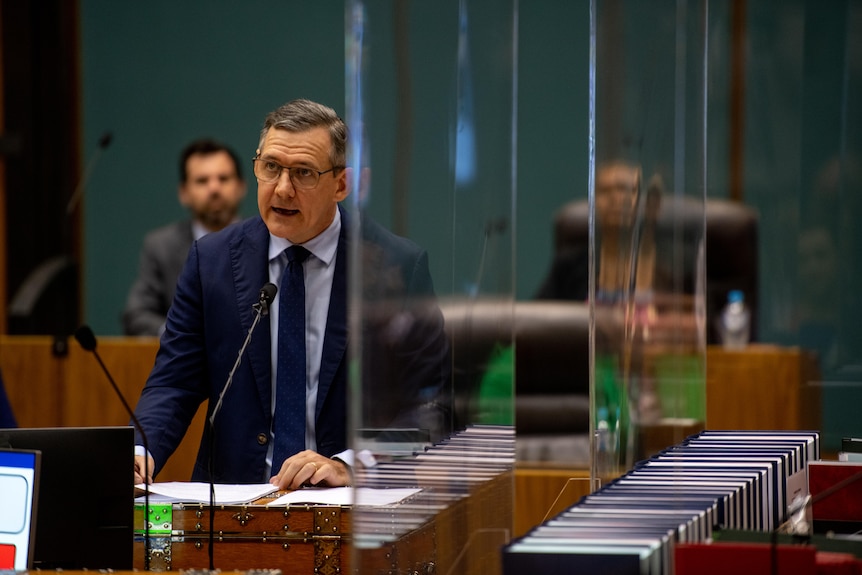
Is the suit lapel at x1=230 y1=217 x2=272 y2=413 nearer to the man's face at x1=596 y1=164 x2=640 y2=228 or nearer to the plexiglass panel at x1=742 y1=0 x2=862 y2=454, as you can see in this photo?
the man's face at x1=596 y1=164 x2=640 y2=228

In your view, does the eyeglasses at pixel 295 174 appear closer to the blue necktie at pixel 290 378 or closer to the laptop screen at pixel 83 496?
the blue necktie at pixel 290 378

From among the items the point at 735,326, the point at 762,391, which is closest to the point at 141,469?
the point at 762,391

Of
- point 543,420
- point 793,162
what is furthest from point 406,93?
point 793,162

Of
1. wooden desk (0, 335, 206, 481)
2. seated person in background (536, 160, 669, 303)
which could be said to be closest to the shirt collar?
seated person in background (536, 160, 669, 303)

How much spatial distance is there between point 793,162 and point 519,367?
151 centimetres

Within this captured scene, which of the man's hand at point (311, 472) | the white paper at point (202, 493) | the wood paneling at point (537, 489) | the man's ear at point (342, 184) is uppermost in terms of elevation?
the man's ear at point (342, 184)

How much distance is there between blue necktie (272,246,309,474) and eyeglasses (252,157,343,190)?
223 mm

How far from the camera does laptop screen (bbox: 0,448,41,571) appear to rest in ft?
6.43

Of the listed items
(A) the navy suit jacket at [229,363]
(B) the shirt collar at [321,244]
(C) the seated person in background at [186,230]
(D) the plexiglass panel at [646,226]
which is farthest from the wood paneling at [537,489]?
(C) the seated person in background at [186,230]

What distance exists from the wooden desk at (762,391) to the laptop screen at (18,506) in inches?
109

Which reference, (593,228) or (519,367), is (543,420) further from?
(593,228)

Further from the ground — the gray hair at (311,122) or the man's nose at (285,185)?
the gray hair at (311,122)

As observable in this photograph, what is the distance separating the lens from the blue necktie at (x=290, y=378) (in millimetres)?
2844

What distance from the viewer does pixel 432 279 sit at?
76.4 inches
